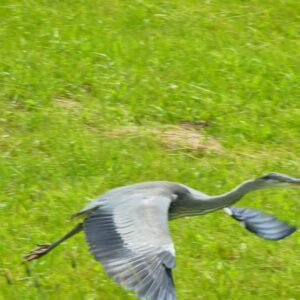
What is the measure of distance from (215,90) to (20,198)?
8.84 feet

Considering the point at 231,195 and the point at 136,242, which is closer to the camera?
the point at 136,242

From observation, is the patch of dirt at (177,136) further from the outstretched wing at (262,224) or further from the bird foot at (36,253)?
the bird foot at (36,253)

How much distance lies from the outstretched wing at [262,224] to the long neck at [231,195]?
6.9 inches

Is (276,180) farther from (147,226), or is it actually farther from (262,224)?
(147,226)

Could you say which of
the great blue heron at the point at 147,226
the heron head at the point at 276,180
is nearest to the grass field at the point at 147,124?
the great blue heron at the point at 147,226

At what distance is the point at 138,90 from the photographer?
Result: 995cm

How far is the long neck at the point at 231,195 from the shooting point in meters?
7.22

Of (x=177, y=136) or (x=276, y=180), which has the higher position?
(x=276, y=180)

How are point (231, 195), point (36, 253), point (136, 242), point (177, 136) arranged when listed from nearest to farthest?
point (136, 242) < point (36, 253) < point (231, 195) < point (177, 136)

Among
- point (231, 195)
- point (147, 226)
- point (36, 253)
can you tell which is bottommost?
point (36, 253)

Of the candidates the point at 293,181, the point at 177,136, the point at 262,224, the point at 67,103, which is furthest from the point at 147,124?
the point at 293,181

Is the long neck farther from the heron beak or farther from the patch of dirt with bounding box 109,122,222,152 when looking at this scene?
the patch of dirt with bounding box 109,122,222,152

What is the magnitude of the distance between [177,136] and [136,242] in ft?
10.8

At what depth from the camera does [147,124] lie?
9586 millimetres
